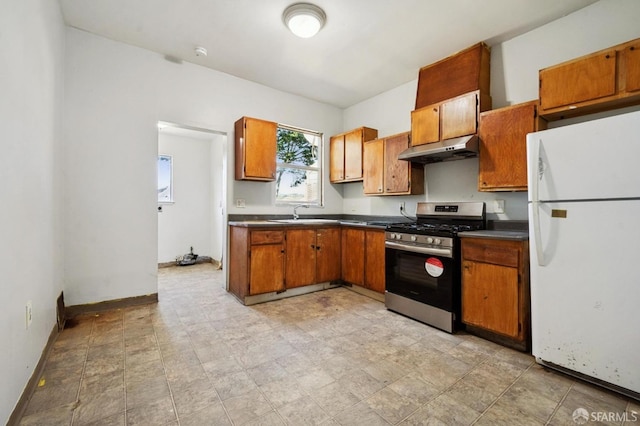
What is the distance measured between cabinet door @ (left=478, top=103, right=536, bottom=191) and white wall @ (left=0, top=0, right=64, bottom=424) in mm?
3368

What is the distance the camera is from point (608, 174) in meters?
1.63

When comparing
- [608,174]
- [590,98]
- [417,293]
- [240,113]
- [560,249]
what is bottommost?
[417,293]

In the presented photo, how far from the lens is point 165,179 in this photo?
17.4 feet

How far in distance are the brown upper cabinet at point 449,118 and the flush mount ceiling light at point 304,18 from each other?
1447 millimetres

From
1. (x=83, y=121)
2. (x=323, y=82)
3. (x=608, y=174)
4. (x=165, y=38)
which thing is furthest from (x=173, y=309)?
(x=608, y=174)

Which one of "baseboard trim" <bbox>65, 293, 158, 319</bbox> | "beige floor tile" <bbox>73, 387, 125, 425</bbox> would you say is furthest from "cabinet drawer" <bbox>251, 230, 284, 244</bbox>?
"beige floor tile" <bbox>73, 387, 125, 425</bbox>

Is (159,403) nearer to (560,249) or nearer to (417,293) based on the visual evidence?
(417,293)

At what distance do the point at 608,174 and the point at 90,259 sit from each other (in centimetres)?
434

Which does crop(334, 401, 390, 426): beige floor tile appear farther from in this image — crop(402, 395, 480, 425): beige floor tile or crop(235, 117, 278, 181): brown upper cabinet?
crop(235, 117, 278, 181): brown upper cabinet

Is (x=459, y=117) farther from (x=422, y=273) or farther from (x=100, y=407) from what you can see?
(x=100, y=407)

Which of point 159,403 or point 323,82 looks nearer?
point 159,403

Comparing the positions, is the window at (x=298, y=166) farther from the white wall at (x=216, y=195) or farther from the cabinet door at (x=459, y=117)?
the cabinet door at (x=459, y=117)

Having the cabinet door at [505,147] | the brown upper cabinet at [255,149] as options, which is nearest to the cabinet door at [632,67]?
the cabinet door at [505,147]

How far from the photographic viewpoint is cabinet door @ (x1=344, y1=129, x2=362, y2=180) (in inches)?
161
